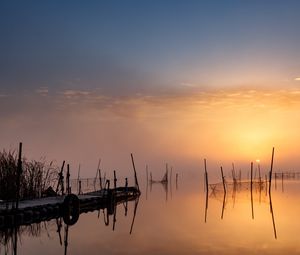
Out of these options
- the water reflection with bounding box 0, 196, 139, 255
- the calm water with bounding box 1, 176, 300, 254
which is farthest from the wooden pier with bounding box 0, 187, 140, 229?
the calm water with bounding box 1, 176, 300, 254

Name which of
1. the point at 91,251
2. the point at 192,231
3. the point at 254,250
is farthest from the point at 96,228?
the point at 254,250

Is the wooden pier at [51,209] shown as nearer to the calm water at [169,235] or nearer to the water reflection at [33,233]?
the water reflection at [33,233]

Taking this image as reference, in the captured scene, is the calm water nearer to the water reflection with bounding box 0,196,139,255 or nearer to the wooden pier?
the water reflection with bounding box 0,196,139,255

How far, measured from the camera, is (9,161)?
24.8 meters

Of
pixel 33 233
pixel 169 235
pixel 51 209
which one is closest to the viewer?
pixel 33 233

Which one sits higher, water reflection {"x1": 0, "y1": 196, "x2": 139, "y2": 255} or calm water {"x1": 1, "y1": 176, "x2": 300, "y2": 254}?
water reflection {"x1": 0, "y1": 196, "x2": 139, "y2": 255}

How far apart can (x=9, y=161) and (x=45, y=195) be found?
5.63m

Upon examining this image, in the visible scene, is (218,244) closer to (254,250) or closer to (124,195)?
(254,250)

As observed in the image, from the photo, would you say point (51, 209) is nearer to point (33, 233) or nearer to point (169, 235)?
point (33, 233)

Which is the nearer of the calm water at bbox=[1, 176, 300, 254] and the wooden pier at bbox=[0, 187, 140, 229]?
the calm water at bbox=[1, 176, 300, 254]

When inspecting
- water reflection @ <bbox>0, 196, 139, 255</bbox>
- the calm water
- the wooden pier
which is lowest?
the calm water

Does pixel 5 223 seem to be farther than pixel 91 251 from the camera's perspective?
Yes

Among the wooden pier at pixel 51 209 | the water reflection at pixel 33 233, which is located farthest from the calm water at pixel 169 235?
the wooden pier at pixel 51 209

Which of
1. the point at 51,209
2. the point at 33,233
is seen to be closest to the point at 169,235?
the point at 33,233
